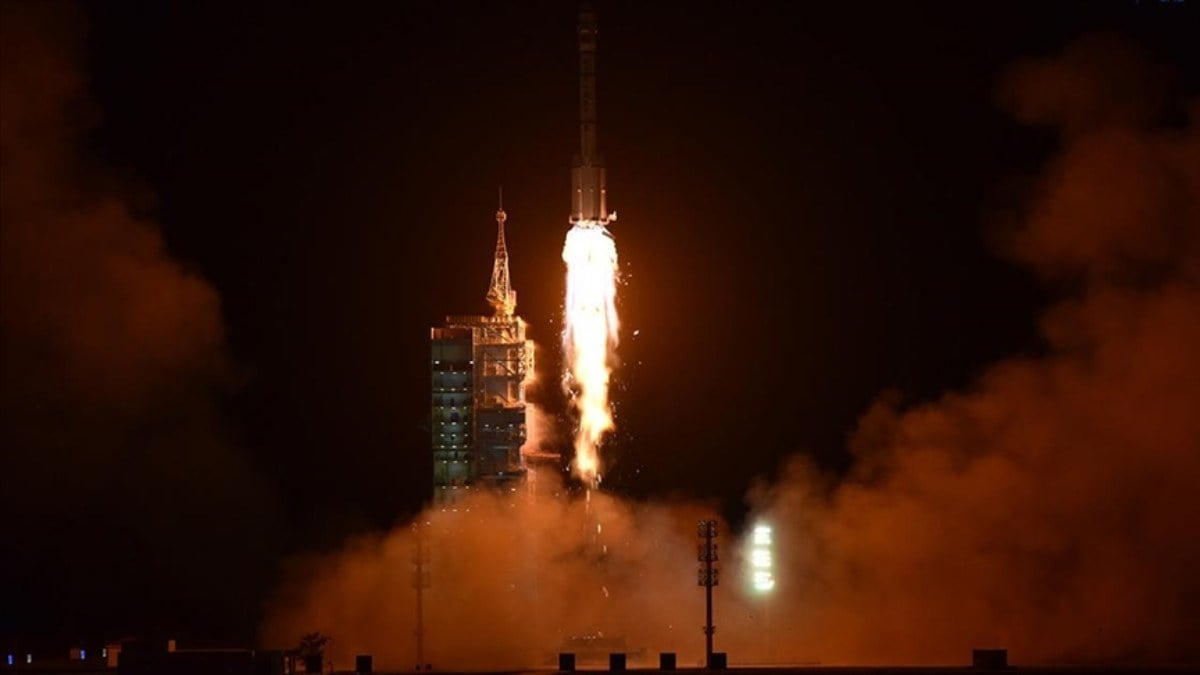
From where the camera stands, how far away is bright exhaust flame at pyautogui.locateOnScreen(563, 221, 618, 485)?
73938 millimetres

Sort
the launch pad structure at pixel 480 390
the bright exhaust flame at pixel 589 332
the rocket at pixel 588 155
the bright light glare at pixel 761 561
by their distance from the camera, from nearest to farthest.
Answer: the rocket at pixel 588 155
the bright light glare at pixel 761 561
the bright exhaust flame at pixel 589 332
the launch pad structure at pixel 480 390

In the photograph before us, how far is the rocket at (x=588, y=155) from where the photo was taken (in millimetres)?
71562

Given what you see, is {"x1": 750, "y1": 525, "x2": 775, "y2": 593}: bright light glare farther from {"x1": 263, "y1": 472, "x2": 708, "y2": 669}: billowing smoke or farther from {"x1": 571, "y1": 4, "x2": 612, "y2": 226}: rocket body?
{"x1": 571, "y1": 4, "x2": 612, "y2": 226}: rocket body

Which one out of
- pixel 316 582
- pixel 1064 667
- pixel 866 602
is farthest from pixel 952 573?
pixel 316 582

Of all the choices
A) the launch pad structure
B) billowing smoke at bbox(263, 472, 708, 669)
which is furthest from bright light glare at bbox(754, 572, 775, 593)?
the launch pad structure

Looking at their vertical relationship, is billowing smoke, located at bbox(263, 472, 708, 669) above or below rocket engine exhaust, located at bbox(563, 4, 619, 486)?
below

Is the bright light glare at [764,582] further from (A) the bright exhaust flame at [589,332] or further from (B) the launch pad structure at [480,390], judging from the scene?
(B) the launch pad structure at [480,390]

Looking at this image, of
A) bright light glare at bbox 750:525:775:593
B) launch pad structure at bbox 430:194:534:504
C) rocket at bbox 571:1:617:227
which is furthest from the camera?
launch pad structure at bbox 430:194:534:504

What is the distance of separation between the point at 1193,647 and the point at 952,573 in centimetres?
610

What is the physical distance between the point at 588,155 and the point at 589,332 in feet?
17.9

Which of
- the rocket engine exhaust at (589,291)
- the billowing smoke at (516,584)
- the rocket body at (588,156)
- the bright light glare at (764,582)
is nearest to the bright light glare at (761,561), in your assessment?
the bright light glare at (764,582)

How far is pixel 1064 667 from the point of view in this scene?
61281 mm

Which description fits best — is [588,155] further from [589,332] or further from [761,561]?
[761,561]

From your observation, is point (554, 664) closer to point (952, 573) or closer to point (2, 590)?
point (952, 573)
